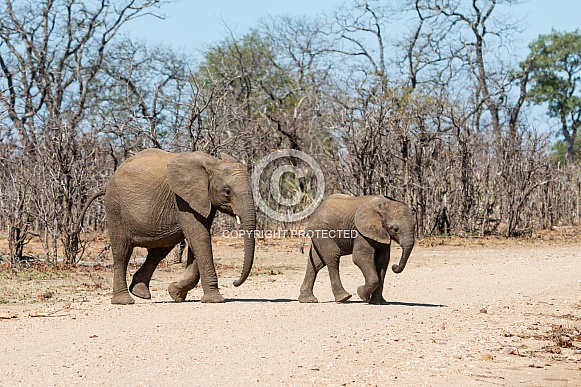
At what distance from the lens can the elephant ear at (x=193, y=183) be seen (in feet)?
35.2

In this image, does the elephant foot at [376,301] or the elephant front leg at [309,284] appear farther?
the elephant front leg at [309,284]

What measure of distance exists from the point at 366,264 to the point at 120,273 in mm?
3064

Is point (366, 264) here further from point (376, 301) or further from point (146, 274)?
point (146, 274)

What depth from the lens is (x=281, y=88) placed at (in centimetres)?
3969

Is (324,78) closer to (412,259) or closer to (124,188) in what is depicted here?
(412,259)

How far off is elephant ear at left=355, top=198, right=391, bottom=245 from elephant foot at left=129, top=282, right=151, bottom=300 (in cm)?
286

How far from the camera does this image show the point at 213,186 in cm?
1077

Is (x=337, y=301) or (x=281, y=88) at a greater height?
(x=281, y=88)

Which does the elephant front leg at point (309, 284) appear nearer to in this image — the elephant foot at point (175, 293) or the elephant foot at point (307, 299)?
the elephant foot at point (307, 299)

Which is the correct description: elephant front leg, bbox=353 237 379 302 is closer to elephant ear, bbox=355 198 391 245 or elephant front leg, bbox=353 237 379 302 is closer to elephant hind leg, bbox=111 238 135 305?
elephant ear, bbox=355 198 391 245

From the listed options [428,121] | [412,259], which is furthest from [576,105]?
[412,259]

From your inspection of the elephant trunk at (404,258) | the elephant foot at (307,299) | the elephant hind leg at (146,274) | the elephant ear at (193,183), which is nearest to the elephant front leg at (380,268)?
the elephant trunk at (404,258)

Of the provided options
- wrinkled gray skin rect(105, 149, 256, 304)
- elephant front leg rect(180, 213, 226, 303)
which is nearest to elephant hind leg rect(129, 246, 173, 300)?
wrinkled gray skin rect(105, 149, 256, 304)

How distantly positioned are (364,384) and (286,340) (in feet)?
5.85
